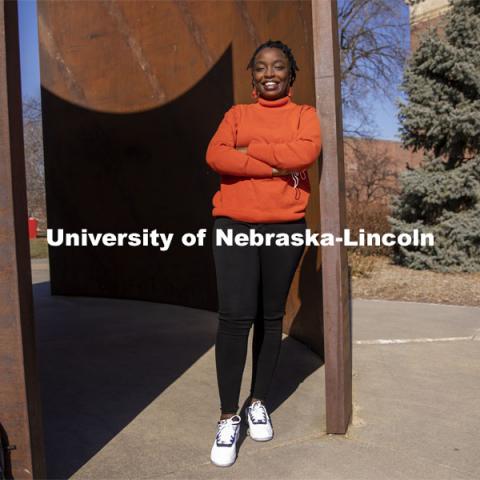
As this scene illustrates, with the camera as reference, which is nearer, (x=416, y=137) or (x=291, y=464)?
(x=291, y=464)

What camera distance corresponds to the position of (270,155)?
234 cm

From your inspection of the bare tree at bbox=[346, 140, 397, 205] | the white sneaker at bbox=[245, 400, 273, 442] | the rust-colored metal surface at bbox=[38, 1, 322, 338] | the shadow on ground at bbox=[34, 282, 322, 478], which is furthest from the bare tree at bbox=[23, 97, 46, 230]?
the white sneaker at bbox=[245, 400, 273, 442]

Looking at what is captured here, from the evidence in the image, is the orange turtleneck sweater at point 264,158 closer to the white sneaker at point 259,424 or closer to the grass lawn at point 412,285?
the white sneaker at point 259,424

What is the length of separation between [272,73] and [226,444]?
1.57 m

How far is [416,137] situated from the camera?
9438mm

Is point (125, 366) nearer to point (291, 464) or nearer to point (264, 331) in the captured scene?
point (264, 331)

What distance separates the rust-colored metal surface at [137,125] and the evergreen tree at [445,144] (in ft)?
14.0

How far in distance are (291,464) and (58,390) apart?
161 cm

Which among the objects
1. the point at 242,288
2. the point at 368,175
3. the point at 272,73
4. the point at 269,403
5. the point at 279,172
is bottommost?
the point at 269,403

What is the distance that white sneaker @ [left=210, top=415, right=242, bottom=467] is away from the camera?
236 centimetres

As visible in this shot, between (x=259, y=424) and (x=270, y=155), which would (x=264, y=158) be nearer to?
(x=270, y=155)

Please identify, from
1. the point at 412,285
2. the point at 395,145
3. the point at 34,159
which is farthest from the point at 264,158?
the point at 395,145

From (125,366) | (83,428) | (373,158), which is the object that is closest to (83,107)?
(125,366)

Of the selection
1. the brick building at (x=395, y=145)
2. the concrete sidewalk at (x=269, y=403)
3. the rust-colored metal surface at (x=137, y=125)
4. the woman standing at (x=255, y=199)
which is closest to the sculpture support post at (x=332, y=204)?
the woman standing at (x=255, y=199)
